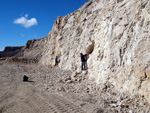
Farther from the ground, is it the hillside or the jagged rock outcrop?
the jagged rock outcrop

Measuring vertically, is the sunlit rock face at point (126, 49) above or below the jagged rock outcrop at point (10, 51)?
below

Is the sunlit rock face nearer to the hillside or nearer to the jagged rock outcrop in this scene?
the hillside

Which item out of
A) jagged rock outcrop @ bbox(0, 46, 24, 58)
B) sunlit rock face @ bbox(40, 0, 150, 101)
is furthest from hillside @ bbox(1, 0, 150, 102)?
jagged rock outcrop @ bbox(0, 46, 24, 58)

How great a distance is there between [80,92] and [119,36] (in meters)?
3.29

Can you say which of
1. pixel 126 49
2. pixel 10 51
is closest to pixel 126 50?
pixel 126 49

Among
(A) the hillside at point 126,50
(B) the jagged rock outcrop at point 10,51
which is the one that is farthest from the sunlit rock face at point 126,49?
(B) the jagged rock outcrop at point 10,51

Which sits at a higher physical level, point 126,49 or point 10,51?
point 10,51

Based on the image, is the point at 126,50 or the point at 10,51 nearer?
the point at 126,50

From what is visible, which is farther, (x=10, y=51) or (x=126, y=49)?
(x=10, y=51)

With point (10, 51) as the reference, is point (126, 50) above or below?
below

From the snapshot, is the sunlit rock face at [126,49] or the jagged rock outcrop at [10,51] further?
the jagged rock outcrop at [10,51]

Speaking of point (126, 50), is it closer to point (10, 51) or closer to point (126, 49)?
point (126, 49)

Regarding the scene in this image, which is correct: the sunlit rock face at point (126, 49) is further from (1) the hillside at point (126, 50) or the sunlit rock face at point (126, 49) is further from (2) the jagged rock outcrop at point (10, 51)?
(2) the jagged rock outcrop at point (10, 51)

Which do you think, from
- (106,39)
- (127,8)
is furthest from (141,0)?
(106,39)
